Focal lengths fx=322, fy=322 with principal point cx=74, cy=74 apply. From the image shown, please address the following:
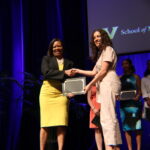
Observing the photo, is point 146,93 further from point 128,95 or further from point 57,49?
point 57,49

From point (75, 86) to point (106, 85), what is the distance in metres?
0.32

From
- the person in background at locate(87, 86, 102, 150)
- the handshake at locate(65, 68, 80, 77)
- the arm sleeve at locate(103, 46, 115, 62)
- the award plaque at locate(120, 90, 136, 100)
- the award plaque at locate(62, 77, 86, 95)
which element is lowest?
the person in background at locate(87, 86, 102, 150)

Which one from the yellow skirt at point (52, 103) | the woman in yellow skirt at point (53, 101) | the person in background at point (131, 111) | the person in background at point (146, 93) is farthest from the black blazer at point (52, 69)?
the person in background at point (146, 93)

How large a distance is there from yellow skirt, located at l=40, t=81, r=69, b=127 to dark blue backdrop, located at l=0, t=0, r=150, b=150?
132cm

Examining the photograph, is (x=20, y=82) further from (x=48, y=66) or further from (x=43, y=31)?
(x=48, y=66)

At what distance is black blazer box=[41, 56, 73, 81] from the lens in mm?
3359

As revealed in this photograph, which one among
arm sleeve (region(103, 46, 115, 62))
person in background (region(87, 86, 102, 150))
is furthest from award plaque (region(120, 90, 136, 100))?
arm sleeve (region(103, 46, 115, 62))

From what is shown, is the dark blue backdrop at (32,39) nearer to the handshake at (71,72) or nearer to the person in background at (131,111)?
the person in background at (131,111)

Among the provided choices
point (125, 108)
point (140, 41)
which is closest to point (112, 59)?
point (125, 108)

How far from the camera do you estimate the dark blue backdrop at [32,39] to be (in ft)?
15.9

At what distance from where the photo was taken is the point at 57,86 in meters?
3.51

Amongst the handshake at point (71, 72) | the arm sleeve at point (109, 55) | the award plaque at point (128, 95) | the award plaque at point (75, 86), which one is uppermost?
the arm sleeve at point (109, 55)

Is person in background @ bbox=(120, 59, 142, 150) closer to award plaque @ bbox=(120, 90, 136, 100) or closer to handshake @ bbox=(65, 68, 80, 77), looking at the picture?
award plaque @ bbox=(120, 90, 136, 100)

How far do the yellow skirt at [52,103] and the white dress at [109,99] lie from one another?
863 mm
